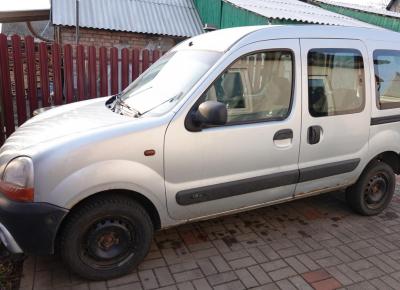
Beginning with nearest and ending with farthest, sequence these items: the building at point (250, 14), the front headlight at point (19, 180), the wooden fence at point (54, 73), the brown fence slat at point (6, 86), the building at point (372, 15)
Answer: the front headlight at point (19, 180)
the brown fence slat at point (6, 86)
the wooden fence at point (54, 73)
the building at point (250, 14)
the building at point (372, 15)

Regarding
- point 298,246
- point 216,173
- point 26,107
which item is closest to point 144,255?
point 216,173

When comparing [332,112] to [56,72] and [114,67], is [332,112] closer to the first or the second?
[114,67]

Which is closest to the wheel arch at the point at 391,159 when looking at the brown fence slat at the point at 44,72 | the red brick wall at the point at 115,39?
the brown fence slat at the point at 44,72

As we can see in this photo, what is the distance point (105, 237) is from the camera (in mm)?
2768

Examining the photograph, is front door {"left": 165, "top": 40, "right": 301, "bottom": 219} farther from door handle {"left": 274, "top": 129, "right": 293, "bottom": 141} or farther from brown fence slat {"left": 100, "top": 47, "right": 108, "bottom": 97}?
brown fence slat {"left": 100, "top": 47, "right": 108, "bottom": 97}

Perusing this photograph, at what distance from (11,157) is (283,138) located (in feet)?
7.06

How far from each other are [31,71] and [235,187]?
406cm

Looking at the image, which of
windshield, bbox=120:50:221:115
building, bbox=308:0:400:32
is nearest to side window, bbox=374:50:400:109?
windshield, bbox=120:50:221:115

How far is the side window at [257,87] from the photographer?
9.84 ft

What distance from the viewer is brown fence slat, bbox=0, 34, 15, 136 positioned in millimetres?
→ 5301

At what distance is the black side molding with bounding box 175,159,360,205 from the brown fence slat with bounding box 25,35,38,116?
3.81m

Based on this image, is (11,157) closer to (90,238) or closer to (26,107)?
(90,238)

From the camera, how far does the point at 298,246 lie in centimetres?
344

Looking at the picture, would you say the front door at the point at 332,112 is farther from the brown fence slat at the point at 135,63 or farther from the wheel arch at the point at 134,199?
the brown fence slat at the point at 135,63
